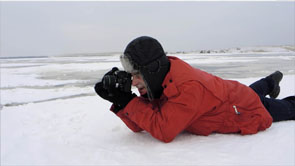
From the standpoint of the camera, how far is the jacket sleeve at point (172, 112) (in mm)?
1469

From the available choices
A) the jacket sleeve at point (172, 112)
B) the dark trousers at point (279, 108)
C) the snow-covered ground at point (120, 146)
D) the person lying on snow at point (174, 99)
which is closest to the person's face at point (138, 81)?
the person lying on snow at point (174, 99)

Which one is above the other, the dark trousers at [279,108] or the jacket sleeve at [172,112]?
the jacket sleeve at [172,112]

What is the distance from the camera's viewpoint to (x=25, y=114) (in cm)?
277

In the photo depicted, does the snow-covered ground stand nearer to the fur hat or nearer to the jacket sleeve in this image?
the jacket sleeve

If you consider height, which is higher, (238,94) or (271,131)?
(238,94)

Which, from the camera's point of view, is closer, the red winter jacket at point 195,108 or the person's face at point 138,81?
the red winter jacket at point 195,108

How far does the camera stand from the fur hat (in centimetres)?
6

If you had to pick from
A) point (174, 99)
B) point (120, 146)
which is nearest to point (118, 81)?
point (174, 99)

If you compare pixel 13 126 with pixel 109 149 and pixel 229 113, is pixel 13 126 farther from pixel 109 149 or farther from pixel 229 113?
pixel 229 113

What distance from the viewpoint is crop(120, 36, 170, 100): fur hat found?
149 cm

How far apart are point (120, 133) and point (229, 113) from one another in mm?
905

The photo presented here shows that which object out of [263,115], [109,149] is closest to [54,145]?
[109,149]

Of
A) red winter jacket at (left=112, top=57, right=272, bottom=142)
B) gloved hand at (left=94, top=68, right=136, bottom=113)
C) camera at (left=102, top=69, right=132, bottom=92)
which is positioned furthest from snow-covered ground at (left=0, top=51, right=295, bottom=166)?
camera at (left=102, top=69, right=132, bottom=92)

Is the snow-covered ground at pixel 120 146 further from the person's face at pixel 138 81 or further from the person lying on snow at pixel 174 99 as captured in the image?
the person's face at pixel 138 81
